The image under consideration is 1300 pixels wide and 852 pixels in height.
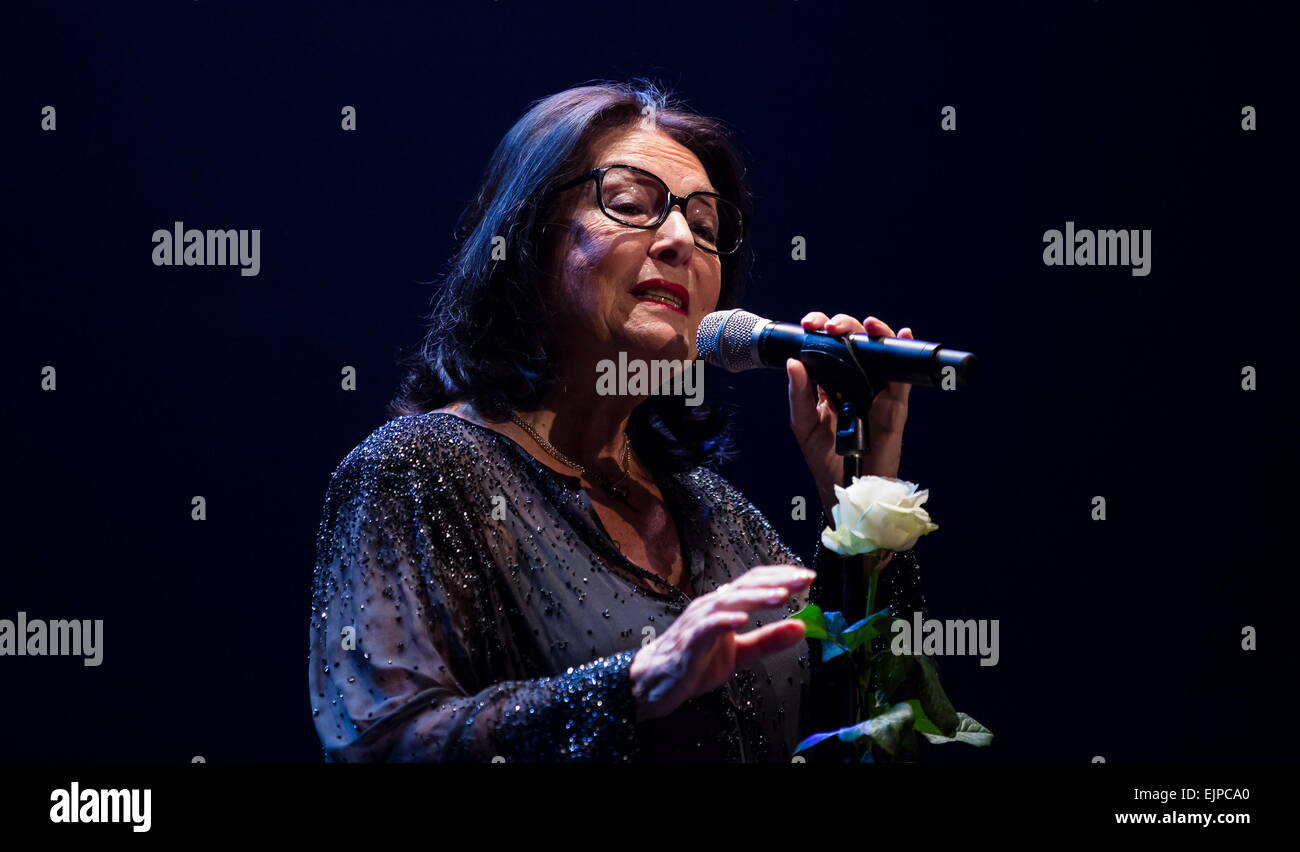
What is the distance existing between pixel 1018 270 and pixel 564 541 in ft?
4.36

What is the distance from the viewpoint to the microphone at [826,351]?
1283 mm

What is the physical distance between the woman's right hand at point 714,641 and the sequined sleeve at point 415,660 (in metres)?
0.04

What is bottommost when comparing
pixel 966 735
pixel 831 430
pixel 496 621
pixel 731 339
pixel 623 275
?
pixel 966 735

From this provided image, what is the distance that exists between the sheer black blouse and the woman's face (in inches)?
8.1

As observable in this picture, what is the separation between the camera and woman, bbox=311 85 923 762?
1.26 metres

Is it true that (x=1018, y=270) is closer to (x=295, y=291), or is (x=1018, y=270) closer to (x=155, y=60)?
(x=295, y=291)

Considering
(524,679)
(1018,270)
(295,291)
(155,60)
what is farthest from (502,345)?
(1018,270)

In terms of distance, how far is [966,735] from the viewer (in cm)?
130

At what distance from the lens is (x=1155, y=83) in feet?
8.06

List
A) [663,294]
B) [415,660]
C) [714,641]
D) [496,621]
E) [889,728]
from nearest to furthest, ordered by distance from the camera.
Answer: [714,641], [889,728], [415,660], [496,621], [663,294]

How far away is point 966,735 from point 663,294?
2.43 feet
